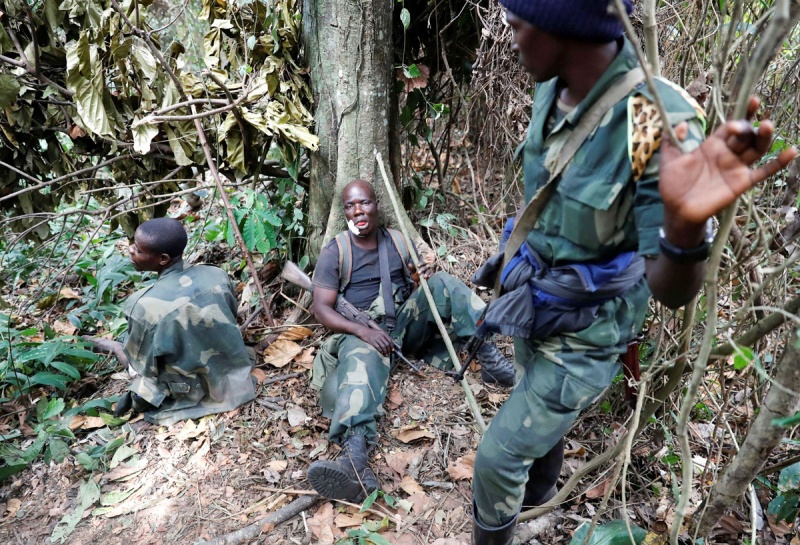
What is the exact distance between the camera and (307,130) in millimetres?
3738

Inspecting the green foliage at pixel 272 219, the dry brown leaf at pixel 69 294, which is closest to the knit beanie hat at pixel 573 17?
the green foliage at pixel 272 219

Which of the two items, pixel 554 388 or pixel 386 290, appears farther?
pixel 386 290

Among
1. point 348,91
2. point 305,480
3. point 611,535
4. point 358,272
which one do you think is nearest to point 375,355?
point 358,272

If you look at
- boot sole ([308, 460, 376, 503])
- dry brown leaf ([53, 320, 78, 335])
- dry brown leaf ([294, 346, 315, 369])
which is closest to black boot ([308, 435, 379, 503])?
boot sole ([308, 460, 376, 503])

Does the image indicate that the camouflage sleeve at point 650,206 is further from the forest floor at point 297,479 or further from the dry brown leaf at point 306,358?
the dry brown leaf at point 306,358

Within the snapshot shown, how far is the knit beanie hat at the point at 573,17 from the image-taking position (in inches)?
60.3

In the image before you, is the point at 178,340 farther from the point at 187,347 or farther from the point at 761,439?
the point at 761,439

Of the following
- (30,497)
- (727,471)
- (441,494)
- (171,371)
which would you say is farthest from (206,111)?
(727,471)

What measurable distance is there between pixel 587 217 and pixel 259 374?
275 cm

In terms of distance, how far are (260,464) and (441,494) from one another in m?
1.07

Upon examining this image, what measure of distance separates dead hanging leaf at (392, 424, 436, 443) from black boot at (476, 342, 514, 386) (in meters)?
0.56

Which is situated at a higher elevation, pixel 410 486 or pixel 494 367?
pixel 494 367

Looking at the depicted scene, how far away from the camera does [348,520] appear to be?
9.05ft

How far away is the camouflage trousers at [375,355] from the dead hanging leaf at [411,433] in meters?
0.18
